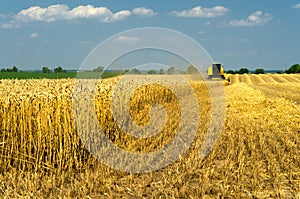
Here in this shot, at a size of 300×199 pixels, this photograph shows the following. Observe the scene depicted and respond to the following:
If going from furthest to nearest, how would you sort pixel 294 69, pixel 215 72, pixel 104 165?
pixel 294 69 → pixel 215 72 → pixel 104 165

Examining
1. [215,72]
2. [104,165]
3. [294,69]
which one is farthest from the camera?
[294,69]

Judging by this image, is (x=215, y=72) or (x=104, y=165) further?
(x=215, y=72)

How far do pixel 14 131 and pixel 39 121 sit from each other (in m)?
0.43

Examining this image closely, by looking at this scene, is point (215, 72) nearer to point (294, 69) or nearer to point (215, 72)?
point (215, 72)

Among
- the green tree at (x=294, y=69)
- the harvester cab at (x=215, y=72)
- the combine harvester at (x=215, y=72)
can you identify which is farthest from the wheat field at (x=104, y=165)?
the green tree at (x=294, y=69)

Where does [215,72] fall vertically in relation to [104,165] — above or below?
above

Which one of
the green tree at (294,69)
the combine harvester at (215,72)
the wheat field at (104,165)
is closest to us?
the wheat field at (104,165)

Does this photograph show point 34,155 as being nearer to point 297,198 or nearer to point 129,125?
point 129,125

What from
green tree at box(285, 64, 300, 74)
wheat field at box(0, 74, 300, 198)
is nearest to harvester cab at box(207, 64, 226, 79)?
wheat field at box(0, 74, 300, 198)

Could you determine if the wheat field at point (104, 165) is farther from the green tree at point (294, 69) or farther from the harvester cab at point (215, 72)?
the green tree at point (294, 69)

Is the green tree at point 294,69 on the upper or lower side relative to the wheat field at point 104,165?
upper

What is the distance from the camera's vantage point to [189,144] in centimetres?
836

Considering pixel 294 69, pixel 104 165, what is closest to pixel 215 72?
pixel 104 165

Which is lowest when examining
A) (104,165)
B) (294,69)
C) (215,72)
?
(104,165)
